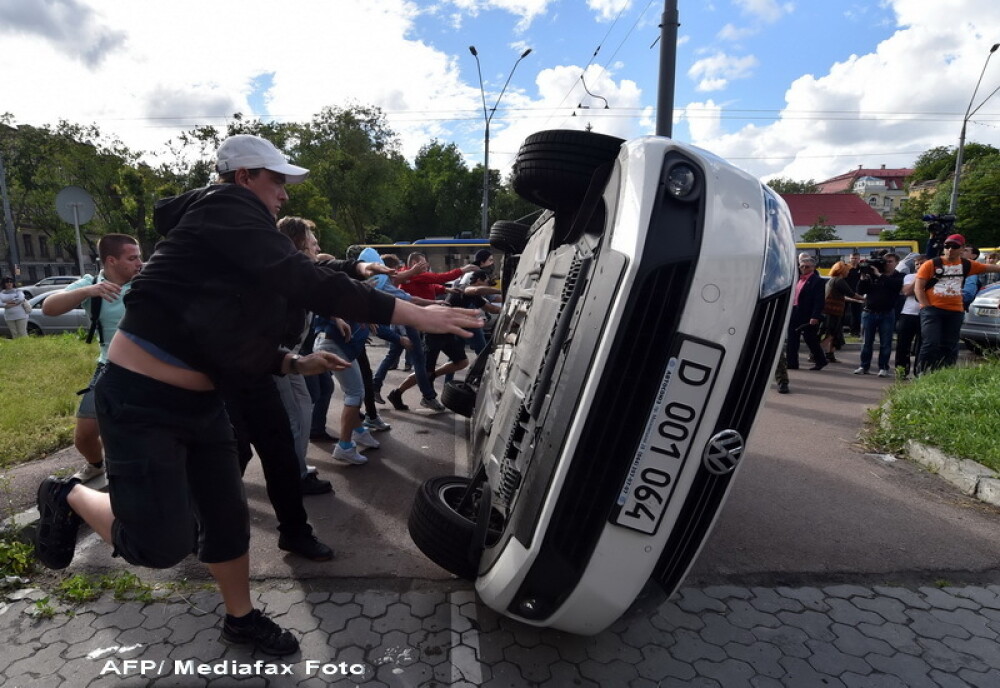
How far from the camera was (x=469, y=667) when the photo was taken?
7.30 ft

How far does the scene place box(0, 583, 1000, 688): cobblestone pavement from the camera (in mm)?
2182

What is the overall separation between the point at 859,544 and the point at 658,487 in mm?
2141

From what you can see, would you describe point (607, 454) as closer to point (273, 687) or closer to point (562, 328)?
point (562, 328)

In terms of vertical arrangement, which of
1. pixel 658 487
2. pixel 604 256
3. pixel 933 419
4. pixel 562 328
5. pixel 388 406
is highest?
pixel 604 256

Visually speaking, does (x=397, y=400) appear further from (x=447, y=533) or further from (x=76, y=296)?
(x=447, y=533)

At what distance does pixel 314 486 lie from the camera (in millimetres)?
3932

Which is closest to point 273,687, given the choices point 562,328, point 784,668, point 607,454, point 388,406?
point 607,454

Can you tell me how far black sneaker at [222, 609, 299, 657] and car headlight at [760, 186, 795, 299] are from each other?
2186mm

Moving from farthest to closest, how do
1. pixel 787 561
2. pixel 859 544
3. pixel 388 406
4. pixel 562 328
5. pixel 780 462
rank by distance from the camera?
pixel 388 406, pixel 780 462, pixel 859 544, pixel 787 561, pixel 562 328

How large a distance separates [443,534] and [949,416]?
4.71m

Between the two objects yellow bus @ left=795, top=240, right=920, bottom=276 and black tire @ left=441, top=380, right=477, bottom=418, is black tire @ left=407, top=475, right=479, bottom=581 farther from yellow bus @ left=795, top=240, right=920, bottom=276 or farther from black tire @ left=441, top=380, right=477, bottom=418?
yellow bus @ left=795, top=240, right=920, bottom=276

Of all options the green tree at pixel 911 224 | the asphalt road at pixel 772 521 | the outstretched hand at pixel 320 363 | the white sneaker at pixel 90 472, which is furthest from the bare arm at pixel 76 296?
the green tree at pixel 911 224

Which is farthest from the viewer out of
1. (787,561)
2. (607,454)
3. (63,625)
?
(787,561)

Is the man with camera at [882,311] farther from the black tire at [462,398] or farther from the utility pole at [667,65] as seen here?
the black tire at [462,398]
